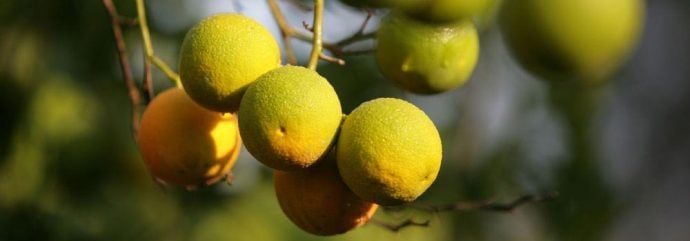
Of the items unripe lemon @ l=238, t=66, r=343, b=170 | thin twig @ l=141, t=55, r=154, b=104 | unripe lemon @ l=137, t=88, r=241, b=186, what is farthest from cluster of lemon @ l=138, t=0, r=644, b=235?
thin twig @ l=141, t=55, r=154, b=104

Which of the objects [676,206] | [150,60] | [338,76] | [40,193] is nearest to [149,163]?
[150,60]

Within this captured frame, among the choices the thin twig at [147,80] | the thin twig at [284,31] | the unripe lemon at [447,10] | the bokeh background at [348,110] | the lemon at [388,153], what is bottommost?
the bokeh background at [348,110]

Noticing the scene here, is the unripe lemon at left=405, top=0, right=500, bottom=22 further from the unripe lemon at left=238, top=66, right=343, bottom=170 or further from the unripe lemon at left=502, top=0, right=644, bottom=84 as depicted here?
the unripe lemon at left=238, top=66, right=343, bottom=170

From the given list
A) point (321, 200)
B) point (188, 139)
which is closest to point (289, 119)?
point (321, 200)

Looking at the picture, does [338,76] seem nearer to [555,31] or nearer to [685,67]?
[685,67]

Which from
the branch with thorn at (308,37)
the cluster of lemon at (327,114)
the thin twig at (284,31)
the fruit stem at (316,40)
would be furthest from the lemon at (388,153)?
the thin twig at (284,31)

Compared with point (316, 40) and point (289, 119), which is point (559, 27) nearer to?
point (289, 119)

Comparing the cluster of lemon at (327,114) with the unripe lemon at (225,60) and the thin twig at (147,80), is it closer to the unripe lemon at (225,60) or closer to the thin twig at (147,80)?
the unripe lemon at (225,60)
